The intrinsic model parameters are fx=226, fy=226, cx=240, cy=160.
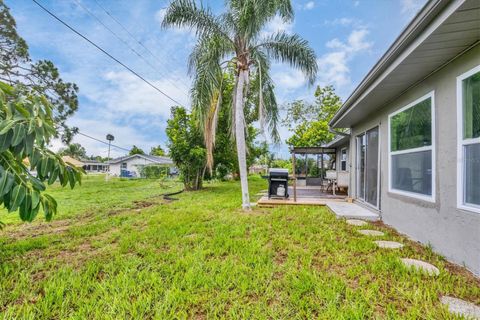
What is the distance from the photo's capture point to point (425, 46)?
2.59 meters

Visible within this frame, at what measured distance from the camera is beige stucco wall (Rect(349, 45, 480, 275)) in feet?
8.55

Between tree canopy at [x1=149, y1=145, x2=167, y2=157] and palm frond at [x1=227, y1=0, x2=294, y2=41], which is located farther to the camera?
tree canopy at [x1=149, y1=145, x2=167, y2=157]

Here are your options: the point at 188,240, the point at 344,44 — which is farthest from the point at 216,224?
the point at 344,44

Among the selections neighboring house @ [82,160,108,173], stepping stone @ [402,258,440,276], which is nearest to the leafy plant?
stepping stone @ [402,258,440,276]

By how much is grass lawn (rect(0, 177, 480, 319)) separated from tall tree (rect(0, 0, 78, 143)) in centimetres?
1108

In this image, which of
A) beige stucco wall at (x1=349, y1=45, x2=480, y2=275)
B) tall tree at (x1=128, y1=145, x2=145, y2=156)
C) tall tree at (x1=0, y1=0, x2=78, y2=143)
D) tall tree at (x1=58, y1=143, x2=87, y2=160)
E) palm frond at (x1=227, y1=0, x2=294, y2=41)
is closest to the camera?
beige stucco wall at (x1=349, y1=45, x2=480, y2=275)

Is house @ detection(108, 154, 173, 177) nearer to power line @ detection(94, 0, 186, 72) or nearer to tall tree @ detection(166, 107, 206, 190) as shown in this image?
power line @ detection(94, 0, 186, 72)

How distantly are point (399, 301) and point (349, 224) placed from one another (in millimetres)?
2688

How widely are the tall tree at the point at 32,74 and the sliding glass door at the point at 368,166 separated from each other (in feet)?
45.6

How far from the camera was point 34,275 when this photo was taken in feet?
8.88

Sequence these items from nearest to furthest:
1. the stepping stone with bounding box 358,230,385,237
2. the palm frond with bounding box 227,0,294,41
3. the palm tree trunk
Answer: the stepping stone with bounding box 358,230,385,237 → the palm frond with bounding box 227,0,294,41 → the palm tree trunk

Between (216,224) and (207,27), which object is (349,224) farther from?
(207,27)

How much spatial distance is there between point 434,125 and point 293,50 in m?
4.51

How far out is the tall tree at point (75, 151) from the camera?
49378 millimetres
